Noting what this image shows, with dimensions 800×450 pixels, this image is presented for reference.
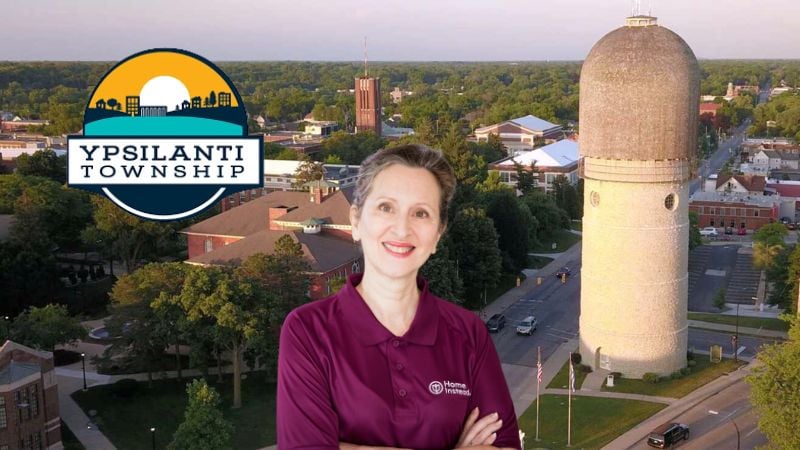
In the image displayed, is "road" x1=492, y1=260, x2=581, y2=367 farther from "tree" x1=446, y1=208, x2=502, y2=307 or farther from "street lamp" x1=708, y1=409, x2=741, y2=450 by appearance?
"street lamp" x1=708, y1=409, x2=741, y2=450

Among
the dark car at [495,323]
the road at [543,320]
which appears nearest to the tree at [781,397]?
the road at [543,320]

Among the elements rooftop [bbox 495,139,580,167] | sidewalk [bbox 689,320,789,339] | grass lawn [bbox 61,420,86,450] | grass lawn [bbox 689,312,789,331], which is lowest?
grass lawn [bbox 61,420,86,450]

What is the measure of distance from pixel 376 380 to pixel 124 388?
3348cm

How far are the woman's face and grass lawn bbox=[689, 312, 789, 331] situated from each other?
146 feet

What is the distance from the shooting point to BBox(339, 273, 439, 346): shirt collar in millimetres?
5879

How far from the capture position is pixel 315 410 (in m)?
5.54

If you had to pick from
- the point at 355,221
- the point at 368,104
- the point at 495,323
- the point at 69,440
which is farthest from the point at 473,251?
the point at 368,104

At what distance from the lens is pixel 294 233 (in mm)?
47062

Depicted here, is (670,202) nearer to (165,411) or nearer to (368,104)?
(165,411)

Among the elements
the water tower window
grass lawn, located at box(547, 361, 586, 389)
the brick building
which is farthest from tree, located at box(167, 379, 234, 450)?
the brick building

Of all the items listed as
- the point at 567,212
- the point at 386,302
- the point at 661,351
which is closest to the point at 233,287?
the point at 661,351

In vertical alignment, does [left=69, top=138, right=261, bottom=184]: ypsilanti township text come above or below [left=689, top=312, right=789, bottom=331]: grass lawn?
above

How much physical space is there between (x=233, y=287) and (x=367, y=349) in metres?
30.0

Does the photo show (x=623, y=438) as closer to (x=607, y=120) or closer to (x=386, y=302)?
(x=607, y=120)
